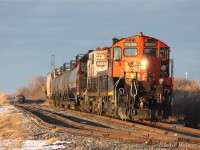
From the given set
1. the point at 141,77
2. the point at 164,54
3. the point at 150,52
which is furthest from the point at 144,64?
the point at 164,54

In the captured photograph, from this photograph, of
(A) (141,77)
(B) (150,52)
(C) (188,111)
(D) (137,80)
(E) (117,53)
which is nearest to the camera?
(D) (137,80)

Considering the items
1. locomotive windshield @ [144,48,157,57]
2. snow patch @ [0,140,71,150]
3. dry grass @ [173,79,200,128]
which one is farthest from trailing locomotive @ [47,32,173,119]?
snow patch @ [0,140,71,150]

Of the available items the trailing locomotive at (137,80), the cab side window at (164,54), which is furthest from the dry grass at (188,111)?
the cab side window at (164,54)

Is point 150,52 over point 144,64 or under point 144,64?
over

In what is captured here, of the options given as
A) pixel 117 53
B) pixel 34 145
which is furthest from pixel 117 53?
pixel 34 145

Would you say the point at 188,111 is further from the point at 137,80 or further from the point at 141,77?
the point at 137,80

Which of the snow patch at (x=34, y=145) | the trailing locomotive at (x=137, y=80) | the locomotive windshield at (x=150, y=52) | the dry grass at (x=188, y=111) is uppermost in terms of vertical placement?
the locomotive windshield at (x=150, y=52)

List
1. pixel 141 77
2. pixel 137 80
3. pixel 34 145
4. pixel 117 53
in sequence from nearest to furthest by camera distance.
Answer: pixel 34 145 → pixel 137 80 → pixel 141 77 → pixel 117 53

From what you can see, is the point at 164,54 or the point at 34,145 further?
the point at 164,54

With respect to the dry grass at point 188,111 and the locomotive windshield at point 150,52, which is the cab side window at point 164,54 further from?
the dry grass at point 188,111

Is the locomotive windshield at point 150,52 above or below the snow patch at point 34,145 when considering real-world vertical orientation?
above

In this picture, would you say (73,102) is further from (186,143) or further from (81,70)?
(186,143)

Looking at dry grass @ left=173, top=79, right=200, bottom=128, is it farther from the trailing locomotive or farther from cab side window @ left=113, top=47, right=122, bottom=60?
cab side window @ left=113, top=47, right=122, bottom=60

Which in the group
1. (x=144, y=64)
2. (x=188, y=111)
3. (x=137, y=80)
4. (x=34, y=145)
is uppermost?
(x=144, y=64)
